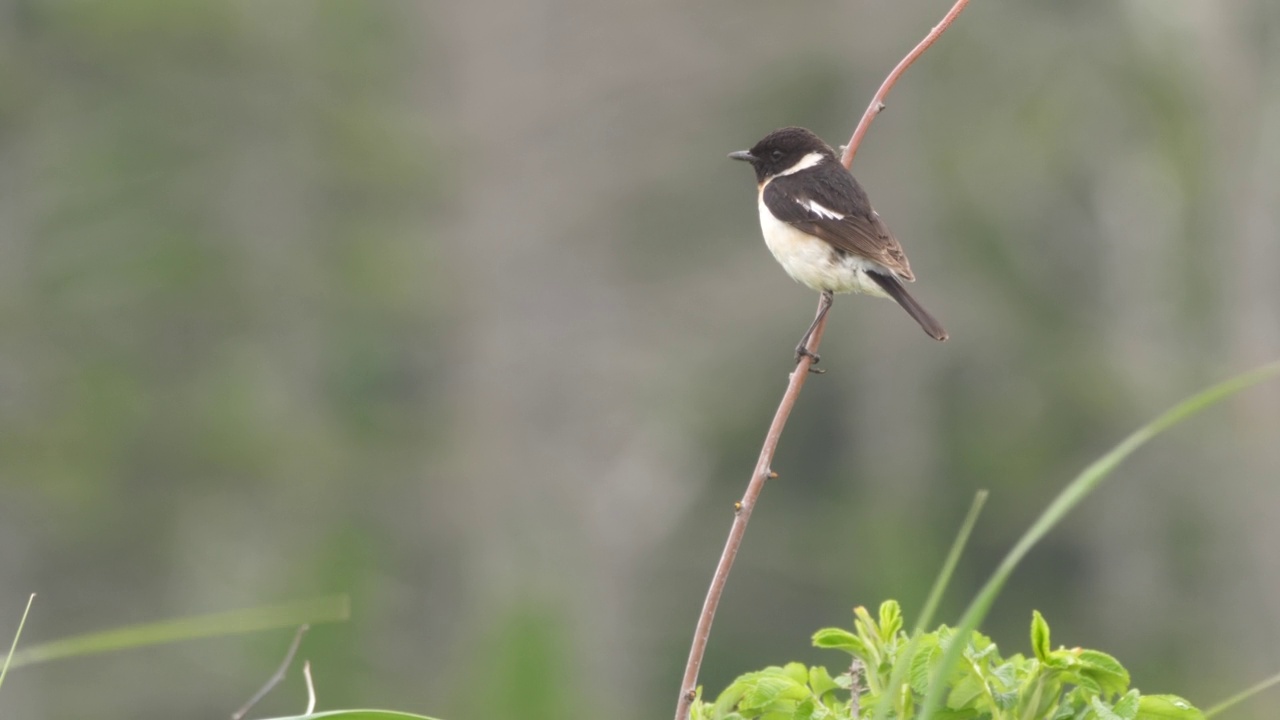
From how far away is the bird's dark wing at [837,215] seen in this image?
17.5ft

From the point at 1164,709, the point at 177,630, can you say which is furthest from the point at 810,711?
the point at 177,630

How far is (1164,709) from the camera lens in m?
2.78

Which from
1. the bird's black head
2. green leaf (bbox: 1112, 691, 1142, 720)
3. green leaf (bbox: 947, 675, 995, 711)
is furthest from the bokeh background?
green leaf (bbox: 1112, 691, 1142, 720)

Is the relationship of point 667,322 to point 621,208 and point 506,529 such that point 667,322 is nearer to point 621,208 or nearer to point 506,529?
point 621,208

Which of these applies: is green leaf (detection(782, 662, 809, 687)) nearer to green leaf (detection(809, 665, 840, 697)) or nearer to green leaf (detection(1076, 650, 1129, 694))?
green leaf (detection(809, 665, 840, 697))

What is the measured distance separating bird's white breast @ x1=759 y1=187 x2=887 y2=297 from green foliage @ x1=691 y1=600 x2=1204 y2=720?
2555mm

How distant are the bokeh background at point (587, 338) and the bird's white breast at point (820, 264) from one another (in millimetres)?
13806

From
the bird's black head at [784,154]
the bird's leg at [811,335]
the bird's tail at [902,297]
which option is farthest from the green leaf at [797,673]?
the bird's black head at [784,154]

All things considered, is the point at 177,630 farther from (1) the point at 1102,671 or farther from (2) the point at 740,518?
(1) the point at 1102,671

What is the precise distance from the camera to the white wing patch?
5.49 metres

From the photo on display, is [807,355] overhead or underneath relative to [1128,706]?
overhead

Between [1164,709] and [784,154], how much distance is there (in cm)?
368

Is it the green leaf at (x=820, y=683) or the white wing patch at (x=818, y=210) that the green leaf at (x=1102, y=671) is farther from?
the white wing patch at (x=818, y=210)

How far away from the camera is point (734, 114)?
1022 inches
